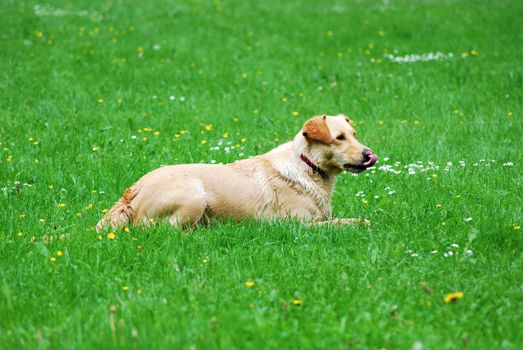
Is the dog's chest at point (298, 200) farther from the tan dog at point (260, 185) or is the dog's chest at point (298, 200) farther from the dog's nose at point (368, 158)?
the dog's nose at point (368, 158)

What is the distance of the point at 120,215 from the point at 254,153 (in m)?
2.81

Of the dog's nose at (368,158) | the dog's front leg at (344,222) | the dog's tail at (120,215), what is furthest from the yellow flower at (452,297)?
the dog's tail at (120,215)

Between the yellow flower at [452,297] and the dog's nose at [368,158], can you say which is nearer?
the yellow flower at [452,297]

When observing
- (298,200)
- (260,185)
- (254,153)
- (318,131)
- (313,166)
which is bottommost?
(254,153)

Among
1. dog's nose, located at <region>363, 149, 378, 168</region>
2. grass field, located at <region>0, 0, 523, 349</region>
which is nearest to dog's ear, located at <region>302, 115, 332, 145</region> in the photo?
dog's nose, located at <region>363, 149, 378, 168</region>

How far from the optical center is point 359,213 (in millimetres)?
7129

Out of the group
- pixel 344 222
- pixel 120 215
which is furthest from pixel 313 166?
pixel 120 215

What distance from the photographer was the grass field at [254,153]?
4.62 m

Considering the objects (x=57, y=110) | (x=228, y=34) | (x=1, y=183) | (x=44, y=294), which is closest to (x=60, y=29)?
(x=228, y=34)

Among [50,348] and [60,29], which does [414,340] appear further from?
[60,29]

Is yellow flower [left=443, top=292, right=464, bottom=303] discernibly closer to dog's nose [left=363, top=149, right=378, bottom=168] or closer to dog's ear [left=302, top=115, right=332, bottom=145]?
dog's nose [left=363, top=149, right=378, bottom=168]

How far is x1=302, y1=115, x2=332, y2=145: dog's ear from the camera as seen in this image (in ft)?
22.4

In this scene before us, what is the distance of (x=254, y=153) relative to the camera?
8977 millimetres

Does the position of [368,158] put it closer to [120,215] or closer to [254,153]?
[120,215]
